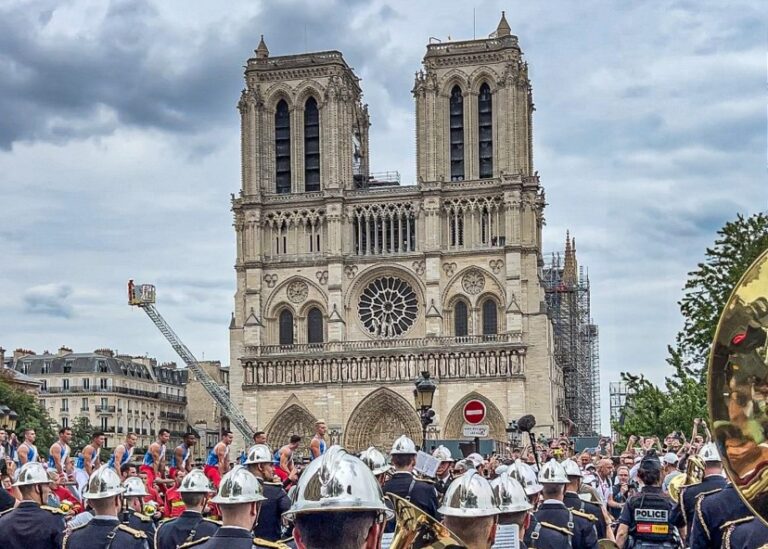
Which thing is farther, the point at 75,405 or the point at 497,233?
the point at 75,405

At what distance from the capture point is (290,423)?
5697cm

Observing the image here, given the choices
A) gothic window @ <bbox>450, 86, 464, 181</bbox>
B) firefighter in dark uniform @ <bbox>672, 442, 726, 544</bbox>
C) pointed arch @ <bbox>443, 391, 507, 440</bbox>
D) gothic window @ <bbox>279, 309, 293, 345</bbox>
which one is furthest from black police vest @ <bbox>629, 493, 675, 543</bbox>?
gothic window @ <bbox>279, 309, 293, 345</bbox>

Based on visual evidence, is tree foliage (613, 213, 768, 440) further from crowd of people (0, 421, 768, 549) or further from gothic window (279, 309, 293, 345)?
gothic window (279, 309, 293, 345)

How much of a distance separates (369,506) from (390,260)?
5288 cm

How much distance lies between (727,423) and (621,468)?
385 inches

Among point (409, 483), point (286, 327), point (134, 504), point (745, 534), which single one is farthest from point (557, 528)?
point (286, 327)

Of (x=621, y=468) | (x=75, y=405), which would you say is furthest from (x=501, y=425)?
(x=621, y=468)

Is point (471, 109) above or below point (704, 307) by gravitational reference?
above

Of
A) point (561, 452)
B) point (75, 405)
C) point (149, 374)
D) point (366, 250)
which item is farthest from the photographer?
point (149, 374)

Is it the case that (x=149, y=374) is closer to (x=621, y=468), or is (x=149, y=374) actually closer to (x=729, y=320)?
(x=621, y=468)

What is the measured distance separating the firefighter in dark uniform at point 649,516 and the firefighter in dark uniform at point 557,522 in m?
1.04

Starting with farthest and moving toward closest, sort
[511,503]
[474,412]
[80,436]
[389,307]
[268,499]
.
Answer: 1. [80,436]
2. [389,307]
3. [474,412]
4. [268,499]
5. [511,503]

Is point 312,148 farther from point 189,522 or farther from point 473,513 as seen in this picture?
point 473,513

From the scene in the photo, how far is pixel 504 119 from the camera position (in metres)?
55.3
